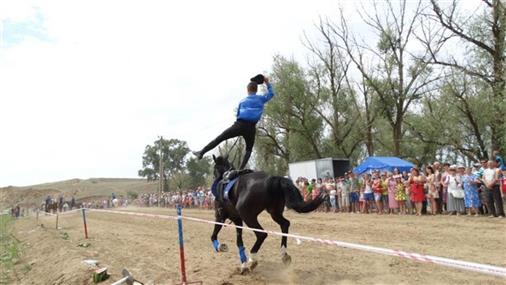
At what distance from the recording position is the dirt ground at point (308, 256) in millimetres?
6809

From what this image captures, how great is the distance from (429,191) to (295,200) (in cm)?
1081

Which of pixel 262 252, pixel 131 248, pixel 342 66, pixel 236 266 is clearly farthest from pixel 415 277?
pixel 342 66

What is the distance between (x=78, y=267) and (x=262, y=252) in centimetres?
364

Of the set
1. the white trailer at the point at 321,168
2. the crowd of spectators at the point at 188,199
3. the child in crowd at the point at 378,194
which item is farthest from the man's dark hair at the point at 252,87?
the white trailer at the point at 321,168

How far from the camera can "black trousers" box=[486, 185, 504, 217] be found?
13.9 m

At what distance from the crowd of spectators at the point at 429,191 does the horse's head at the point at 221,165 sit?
5486 millimetres

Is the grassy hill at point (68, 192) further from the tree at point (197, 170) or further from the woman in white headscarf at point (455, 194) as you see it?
the woman in white headscarf at point (455, 194)

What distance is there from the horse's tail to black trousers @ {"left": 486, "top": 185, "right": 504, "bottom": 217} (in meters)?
9.45

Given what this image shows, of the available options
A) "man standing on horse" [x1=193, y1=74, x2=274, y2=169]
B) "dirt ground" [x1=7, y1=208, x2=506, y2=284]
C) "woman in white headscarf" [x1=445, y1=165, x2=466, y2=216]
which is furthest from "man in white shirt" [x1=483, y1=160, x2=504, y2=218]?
"man standing on horse" [x1=193, y1=74, x2=274, y2=169]

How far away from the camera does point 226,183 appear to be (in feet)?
26.2

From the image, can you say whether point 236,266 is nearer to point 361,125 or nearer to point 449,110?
point 449,110

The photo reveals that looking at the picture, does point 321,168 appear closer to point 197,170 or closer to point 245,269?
point 245,269

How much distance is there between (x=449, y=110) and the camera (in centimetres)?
3144

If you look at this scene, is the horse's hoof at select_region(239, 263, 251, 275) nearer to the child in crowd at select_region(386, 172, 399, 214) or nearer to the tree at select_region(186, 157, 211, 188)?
the child in crowd at select_region(386, 172, 399, 214)
